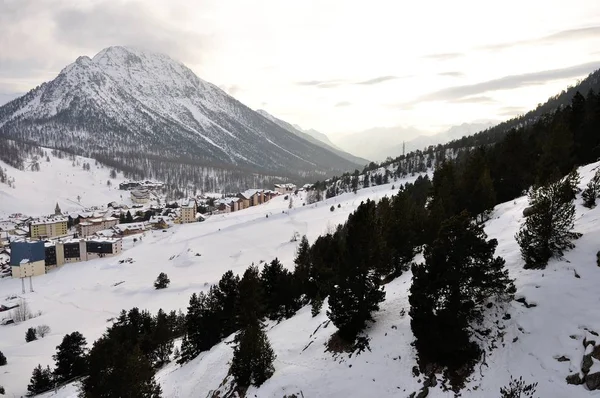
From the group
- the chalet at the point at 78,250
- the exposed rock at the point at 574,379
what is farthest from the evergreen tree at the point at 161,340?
the chalet at the point at 78,250

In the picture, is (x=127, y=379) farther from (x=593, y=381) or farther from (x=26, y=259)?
(x=26, y=259)

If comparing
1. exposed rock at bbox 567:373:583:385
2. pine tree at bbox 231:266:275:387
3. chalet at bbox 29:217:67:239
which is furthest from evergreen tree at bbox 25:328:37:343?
chalet at bbox 29:217:67:239

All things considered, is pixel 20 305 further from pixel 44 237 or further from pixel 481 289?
pixel 481 289

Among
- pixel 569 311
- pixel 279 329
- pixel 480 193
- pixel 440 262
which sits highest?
pixel 480 193

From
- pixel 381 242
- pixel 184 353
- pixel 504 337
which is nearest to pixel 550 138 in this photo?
pixel 381 242

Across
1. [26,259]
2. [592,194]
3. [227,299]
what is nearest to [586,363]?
[592,194]

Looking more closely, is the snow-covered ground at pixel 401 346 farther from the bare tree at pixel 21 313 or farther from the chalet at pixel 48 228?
the chalet at pixel 48 228
